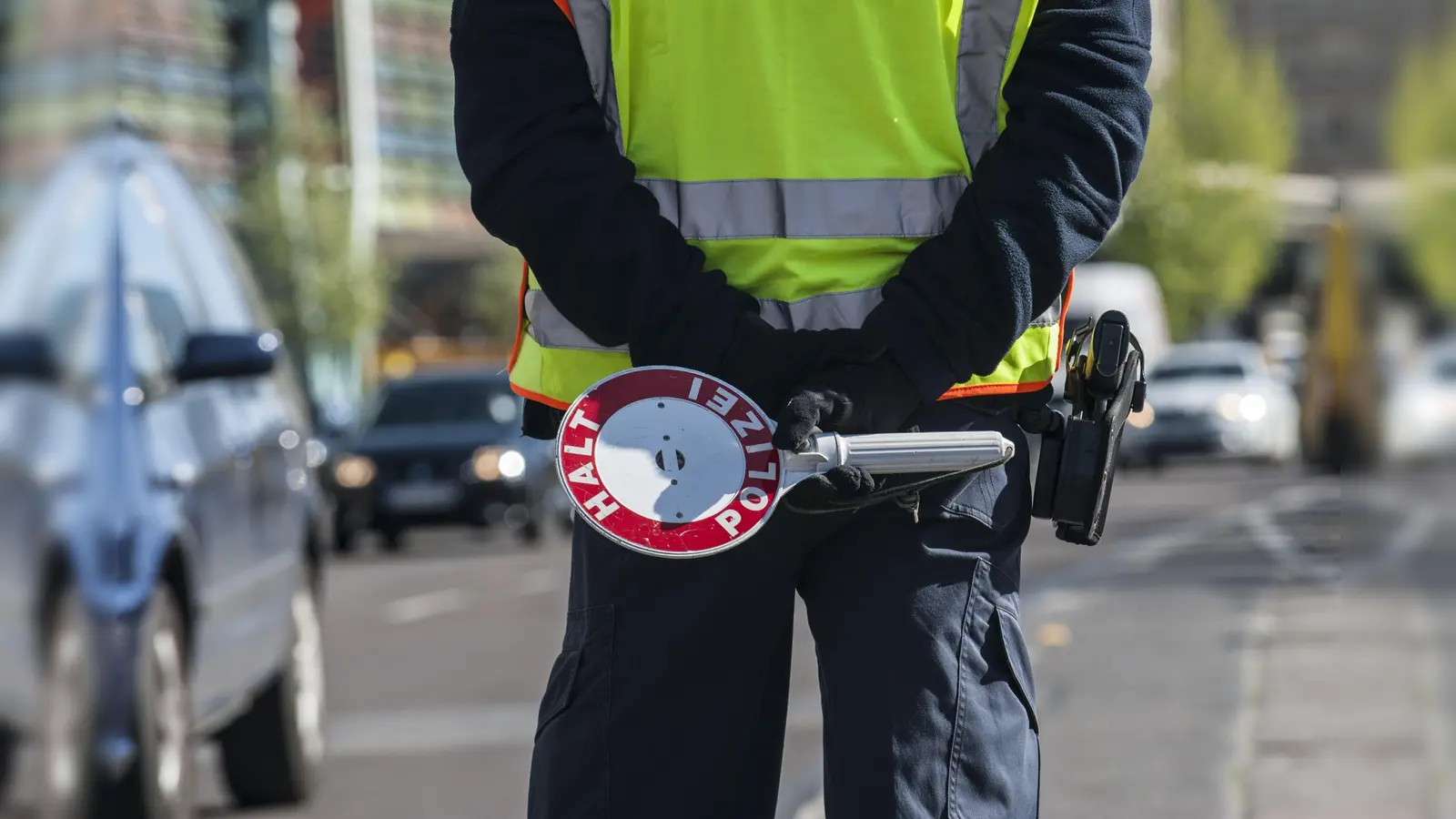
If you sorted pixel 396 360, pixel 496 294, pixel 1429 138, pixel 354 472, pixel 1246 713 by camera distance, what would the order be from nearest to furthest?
pixel 1246 713 → pixel 1429 138 → pixel 354 472 → pixel 496 294 → pixel 396 360

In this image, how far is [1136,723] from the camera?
664cm

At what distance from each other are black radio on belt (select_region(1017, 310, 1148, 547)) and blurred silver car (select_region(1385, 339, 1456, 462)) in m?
7.31

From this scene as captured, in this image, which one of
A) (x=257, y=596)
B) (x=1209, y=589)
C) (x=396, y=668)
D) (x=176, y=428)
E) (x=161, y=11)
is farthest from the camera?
(x=161, y=11)

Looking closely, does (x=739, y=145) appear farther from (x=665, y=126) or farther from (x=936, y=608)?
(x=936, y=608)

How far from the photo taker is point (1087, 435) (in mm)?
2684

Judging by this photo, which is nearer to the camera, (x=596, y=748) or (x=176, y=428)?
(x=596, y=748)

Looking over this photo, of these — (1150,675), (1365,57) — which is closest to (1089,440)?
(1365,57)

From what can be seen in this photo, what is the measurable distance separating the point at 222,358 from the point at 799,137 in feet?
10.6

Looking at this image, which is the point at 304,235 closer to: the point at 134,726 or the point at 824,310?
the point at 134,726

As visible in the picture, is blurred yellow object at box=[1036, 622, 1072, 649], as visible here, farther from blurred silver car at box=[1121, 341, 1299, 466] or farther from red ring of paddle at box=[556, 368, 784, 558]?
blurred silver car at box=[1121, 341, 1299, 466]

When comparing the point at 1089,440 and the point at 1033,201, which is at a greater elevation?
the point at 1033,201

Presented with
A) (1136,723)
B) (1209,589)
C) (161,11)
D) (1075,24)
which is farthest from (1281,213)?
(1075,24)

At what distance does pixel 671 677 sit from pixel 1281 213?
59913 millimetres

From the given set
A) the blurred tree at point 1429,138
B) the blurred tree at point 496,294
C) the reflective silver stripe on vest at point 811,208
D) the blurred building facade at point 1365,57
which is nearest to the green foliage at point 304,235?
the blurred tree at point 496,294
